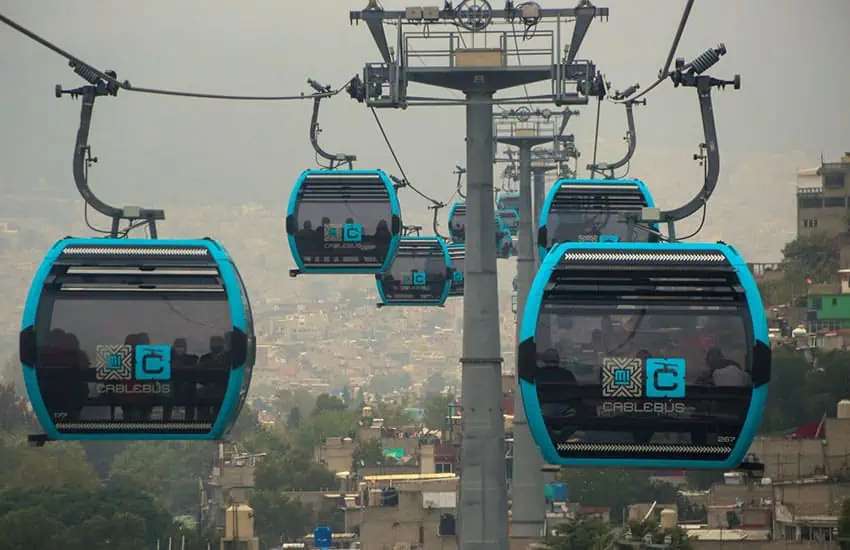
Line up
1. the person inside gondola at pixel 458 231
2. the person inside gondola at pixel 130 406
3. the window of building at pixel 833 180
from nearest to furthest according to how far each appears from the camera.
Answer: the person inside gondola at pixel 130 406 < the person inside gondola at pixel 458 231 < the window of building at pixel 833 180

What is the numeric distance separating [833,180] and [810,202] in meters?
4.74

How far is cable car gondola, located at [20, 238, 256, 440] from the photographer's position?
19.6 m

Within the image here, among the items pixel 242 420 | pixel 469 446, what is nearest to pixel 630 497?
pixel 469 446

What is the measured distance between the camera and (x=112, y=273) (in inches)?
788

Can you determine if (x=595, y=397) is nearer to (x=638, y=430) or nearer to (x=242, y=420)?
(x=638, y=430)

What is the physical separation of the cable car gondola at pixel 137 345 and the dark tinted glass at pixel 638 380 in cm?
300

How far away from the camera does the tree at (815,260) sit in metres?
114

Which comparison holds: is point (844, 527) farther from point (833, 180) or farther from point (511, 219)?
point (833, 180)

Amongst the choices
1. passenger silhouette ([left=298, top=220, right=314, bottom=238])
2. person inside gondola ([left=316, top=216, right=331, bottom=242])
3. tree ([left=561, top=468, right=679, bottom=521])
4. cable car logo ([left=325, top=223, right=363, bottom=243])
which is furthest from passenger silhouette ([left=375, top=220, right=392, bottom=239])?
tree ([left=561, top=468, right=679, bottom=521])

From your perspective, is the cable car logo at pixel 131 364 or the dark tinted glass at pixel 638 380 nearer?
the dark tinted glass at pixel 638 380

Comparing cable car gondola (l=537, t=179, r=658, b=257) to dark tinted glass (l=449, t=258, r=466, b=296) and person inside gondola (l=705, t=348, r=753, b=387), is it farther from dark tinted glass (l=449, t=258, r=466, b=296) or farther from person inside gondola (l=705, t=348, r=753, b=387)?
dark tinted glass (l=449, t=258, r=466, b=296)

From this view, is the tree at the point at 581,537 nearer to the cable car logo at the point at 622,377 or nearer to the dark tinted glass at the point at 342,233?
the dark tinted glass at the point at 342,233

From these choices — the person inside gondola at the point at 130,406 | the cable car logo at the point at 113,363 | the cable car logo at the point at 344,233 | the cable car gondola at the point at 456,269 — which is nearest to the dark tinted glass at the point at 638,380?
the person inside gondola at the point at 130,406

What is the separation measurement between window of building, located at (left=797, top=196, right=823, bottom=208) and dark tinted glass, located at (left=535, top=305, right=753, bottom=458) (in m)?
107
